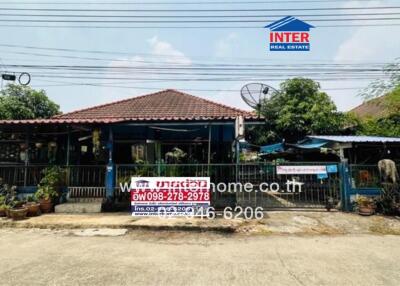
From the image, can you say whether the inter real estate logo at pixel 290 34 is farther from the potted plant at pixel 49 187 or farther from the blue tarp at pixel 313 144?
the potted plant at pixel 49 187

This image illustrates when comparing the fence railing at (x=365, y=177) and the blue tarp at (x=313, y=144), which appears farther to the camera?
the blue tarp at (x=313, y=144)

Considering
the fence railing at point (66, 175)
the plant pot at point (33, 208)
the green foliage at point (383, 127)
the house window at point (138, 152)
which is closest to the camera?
the plant pot at point (33, 208)

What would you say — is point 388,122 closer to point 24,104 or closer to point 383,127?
point 383,127

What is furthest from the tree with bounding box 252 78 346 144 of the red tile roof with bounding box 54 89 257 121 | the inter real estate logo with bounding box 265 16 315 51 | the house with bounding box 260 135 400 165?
the inter real estate logo with bounding box 265 16 315 51

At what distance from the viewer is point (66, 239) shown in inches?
281

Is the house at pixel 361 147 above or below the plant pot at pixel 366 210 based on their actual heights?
above

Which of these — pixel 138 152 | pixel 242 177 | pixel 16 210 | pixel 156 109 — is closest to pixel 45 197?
pixel 16 210

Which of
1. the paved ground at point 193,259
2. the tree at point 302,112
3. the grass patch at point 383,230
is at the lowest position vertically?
the paved ground at point 193,259

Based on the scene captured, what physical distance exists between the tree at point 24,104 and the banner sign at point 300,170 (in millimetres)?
17905

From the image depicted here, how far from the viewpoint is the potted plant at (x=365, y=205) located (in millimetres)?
9117

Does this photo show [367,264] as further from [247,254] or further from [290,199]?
[290,199]

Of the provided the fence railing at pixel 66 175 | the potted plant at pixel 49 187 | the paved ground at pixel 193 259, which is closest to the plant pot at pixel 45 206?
the potted plant at pixel 49 187

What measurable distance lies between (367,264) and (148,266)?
144 inches

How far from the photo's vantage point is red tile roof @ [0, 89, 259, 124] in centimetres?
1238
